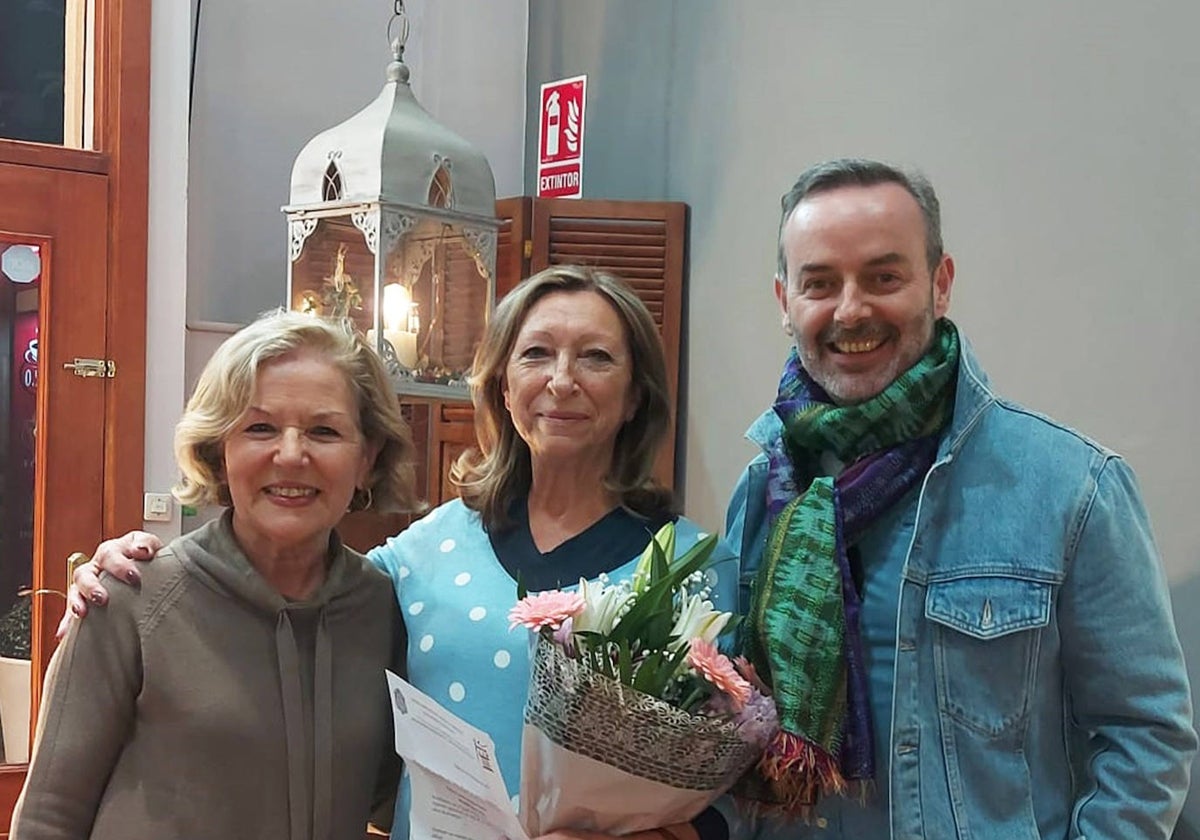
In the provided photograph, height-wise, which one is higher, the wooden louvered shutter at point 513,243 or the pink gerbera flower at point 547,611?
the wooden louvered shutter at point 513,243

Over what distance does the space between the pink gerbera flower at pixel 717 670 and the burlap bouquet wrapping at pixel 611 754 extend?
31 millimetres

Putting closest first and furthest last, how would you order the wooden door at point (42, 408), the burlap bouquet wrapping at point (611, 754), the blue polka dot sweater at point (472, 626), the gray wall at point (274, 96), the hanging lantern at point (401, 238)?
the burlap bouquet wrapping at point (611, 754) < the blue polka dot sweater at point (472, 626) < the hanging lantern at point (401, 238) < the wooden door at point (42, 408) < the gray wall at point (274, 96)

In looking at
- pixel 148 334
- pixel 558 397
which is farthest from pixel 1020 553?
pixel 148 334

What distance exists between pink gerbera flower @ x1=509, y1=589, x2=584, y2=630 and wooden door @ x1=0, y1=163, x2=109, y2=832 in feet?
8.30

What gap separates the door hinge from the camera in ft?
11.2

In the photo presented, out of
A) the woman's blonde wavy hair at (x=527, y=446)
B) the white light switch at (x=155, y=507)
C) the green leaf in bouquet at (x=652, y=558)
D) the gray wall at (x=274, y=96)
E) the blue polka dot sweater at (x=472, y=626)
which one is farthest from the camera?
the gray wall at (x=274, y=96)

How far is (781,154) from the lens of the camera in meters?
3.10

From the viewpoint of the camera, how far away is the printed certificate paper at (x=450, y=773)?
1.28 metres

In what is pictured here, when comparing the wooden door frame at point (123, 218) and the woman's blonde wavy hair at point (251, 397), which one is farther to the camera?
the wooden door frame at point (123, 218)

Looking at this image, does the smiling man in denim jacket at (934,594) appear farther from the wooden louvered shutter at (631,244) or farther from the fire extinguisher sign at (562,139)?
the fire extinguisher sign at (562,139)

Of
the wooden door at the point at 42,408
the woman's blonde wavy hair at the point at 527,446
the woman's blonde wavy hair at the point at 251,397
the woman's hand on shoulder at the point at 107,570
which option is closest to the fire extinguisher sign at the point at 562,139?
the wooden door at the point at 42,408

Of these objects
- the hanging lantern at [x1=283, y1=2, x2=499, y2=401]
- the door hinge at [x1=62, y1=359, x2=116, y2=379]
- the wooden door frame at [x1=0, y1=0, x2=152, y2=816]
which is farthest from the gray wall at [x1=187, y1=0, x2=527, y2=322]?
the hanging lantern at [x1=283, y1=2, x2=499, y2=401]

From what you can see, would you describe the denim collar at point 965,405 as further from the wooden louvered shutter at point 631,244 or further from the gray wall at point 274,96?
the gray wall at point 274,96

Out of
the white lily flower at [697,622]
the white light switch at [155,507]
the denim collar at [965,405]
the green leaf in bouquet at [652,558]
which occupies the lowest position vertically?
the white light switch at [155,507]
